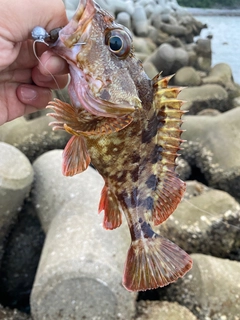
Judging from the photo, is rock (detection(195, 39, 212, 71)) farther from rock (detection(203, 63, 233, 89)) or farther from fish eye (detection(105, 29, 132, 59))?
fish eye (detection(105, 29, 132, 59))

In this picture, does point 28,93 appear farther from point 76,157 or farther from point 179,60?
point 179,60

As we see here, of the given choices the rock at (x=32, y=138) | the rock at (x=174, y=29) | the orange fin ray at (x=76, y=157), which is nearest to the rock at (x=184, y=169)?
the rock at (x=32, y=138)

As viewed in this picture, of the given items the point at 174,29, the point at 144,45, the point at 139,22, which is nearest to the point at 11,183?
the point at 144,45

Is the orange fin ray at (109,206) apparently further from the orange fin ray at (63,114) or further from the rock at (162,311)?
the rock at (162,311)

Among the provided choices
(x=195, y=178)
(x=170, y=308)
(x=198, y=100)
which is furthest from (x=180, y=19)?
(x=170, y=308)

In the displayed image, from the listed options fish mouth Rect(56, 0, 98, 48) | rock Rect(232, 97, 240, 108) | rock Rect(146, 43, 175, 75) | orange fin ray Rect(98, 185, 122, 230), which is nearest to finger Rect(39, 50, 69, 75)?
fish mouth Rect(56, 0, 98, 48)
